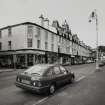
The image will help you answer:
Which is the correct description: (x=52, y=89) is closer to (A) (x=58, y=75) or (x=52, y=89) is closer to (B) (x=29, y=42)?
(A) (x=58, y=75)

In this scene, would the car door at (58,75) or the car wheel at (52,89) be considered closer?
the car wheel at (52,89)

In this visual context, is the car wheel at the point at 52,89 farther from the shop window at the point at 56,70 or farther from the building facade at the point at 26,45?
Answer: the building facade at the point at 26,45

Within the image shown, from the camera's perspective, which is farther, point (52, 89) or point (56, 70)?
point (56, 70)

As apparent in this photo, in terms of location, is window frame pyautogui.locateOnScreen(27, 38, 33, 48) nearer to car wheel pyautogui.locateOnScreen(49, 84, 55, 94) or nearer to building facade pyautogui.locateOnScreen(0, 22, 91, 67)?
building facade pyautogui.locateOnScreen(0, 22, 91, 67)

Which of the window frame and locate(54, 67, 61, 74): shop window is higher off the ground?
the window frame

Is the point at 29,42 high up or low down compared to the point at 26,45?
up

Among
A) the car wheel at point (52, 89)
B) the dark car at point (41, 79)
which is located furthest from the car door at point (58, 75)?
the car wheel at point (52, 89)

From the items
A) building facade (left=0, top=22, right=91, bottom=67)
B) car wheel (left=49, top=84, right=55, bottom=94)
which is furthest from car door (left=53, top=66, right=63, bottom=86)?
building facade (left=0, top=22, right=91, bottom=67)

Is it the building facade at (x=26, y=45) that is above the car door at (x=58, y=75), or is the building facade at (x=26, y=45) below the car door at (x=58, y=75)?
above

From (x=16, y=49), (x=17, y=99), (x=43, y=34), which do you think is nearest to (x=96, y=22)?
(x=43, y=34)

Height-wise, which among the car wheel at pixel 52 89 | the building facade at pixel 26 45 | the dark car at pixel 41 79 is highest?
the building facade at pixel 26 45

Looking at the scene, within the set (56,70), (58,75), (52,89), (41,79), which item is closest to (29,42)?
(56,70)

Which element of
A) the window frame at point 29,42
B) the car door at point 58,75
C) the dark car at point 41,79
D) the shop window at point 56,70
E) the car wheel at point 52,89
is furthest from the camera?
the window frame at point 29,42

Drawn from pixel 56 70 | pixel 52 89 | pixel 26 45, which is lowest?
pixel 52 89
